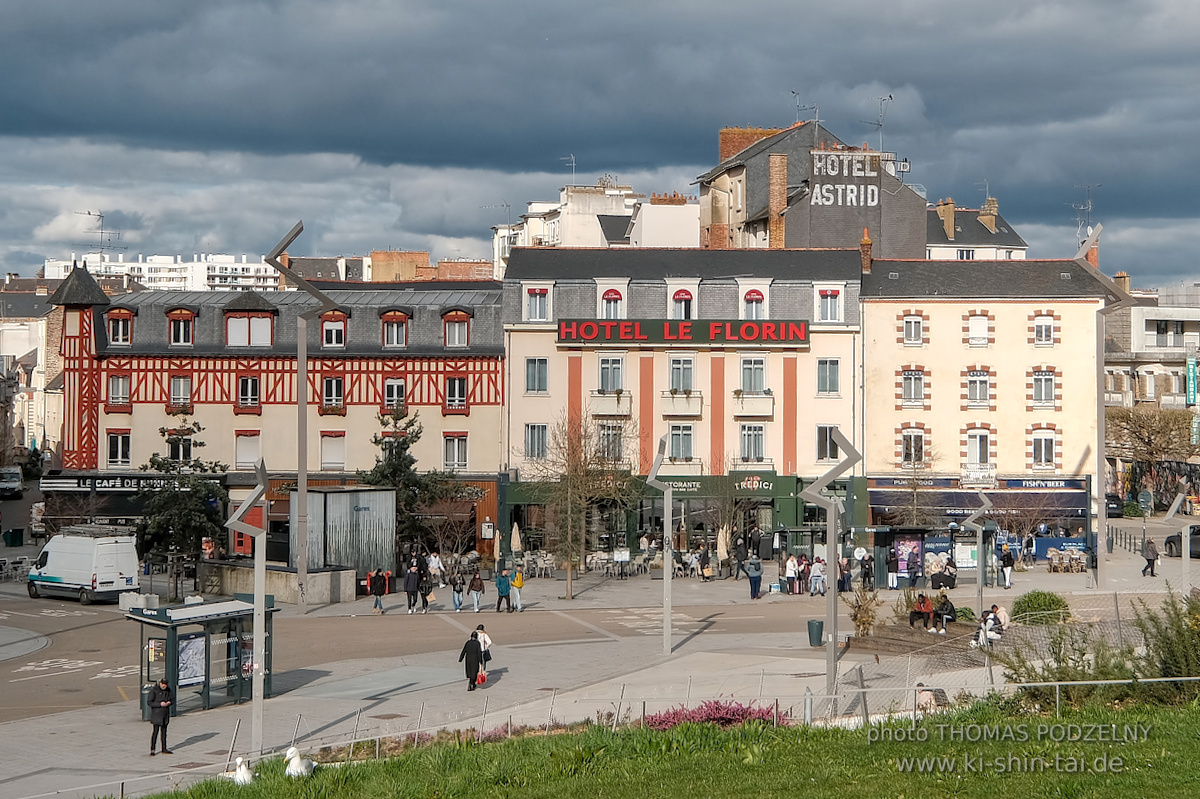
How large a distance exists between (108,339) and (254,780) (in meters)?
41.9

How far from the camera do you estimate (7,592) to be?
43.4 metres

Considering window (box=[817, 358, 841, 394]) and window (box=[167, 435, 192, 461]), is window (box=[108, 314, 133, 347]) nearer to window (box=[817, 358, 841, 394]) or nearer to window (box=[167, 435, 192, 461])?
window (box=[167, 435, 192, 461])

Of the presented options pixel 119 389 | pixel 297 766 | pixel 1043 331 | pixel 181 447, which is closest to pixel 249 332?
pixel 181 447

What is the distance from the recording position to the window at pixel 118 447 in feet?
182

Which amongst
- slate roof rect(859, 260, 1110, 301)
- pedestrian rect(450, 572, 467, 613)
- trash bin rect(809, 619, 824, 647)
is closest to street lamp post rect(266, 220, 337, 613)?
pedestrian rect(450, 572, 467, 613)

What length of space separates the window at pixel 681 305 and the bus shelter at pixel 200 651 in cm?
2948

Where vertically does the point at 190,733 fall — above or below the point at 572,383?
below

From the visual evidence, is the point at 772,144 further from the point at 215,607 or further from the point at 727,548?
the point at 215,607

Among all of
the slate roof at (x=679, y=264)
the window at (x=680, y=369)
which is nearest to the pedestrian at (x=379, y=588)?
the slate roof at (x=679, y=264)

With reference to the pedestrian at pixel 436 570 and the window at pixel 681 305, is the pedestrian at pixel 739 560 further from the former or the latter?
the window at pixel 681 305

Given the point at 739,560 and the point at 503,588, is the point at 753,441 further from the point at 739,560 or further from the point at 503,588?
the point at 503,588

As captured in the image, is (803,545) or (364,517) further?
(803,545)

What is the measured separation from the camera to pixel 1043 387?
176 feet

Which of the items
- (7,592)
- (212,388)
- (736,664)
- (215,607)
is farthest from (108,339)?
(736,664)
